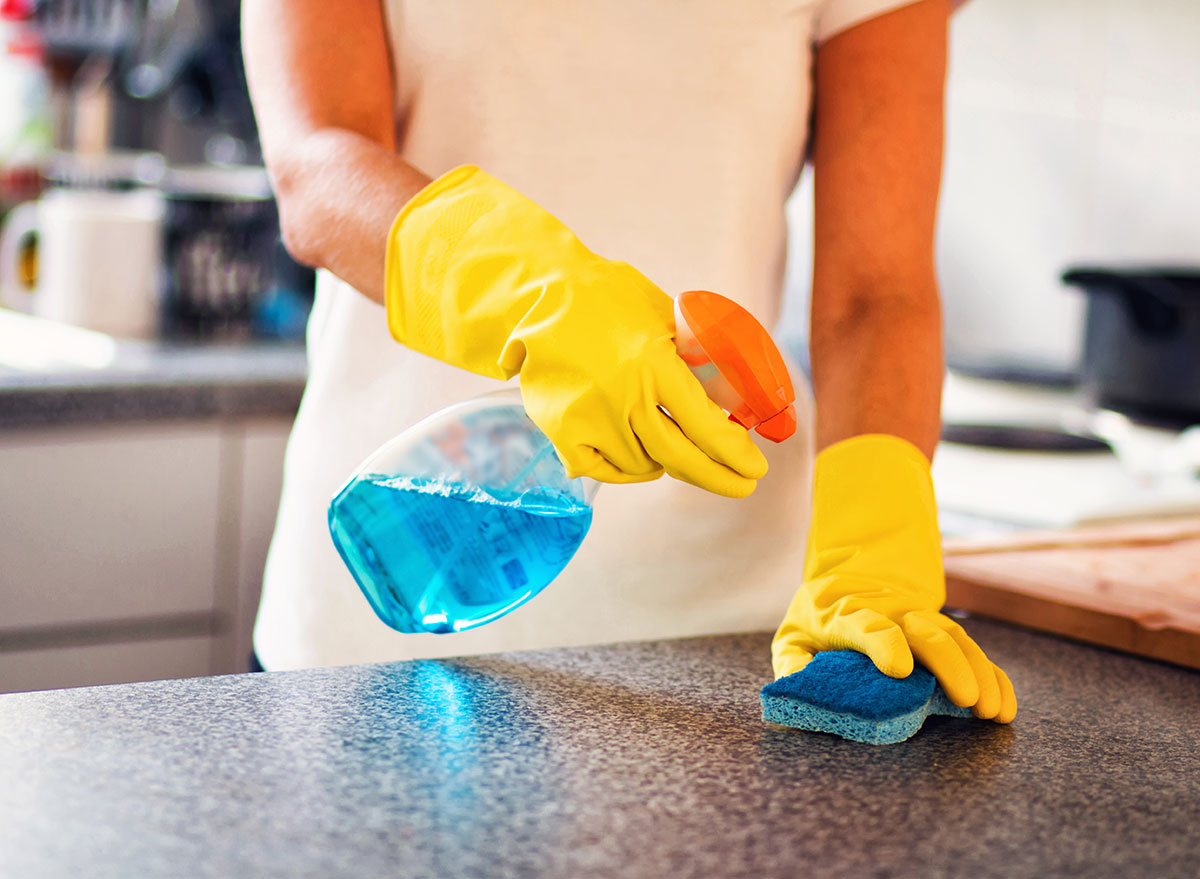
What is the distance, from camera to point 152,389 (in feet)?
5.55

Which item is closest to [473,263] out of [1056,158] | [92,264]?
[92,264]

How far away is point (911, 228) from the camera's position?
987mm

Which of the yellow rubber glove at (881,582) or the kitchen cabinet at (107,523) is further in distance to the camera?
the kitchen cabinet at (107,523)

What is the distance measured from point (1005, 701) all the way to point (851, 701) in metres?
0.11

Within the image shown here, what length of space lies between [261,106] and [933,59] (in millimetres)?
522

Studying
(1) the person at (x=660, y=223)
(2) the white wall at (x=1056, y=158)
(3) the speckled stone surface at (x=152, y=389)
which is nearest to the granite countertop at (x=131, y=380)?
(3) the speckled stone surface at (x=152, y=389)

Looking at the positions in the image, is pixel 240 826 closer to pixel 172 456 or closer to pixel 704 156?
pixel 704 156

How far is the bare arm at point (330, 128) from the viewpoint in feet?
2.63

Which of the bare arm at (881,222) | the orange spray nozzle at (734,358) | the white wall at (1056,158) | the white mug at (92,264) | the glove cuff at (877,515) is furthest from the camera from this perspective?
the white wall at (1056,158)

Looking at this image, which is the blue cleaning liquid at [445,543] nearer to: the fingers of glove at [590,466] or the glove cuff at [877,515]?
the fingers of glove at [590,466]

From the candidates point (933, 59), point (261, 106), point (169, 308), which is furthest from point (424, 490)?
point (169, 308)

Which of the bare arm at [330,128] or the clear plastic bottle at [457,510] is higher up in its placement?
the bare arm at [330,128]

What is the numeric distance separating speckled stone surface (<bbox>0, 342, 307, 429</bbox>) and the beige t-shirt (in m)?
0.70

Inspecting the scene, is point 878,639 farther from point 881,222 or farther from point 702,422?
point 881,222
